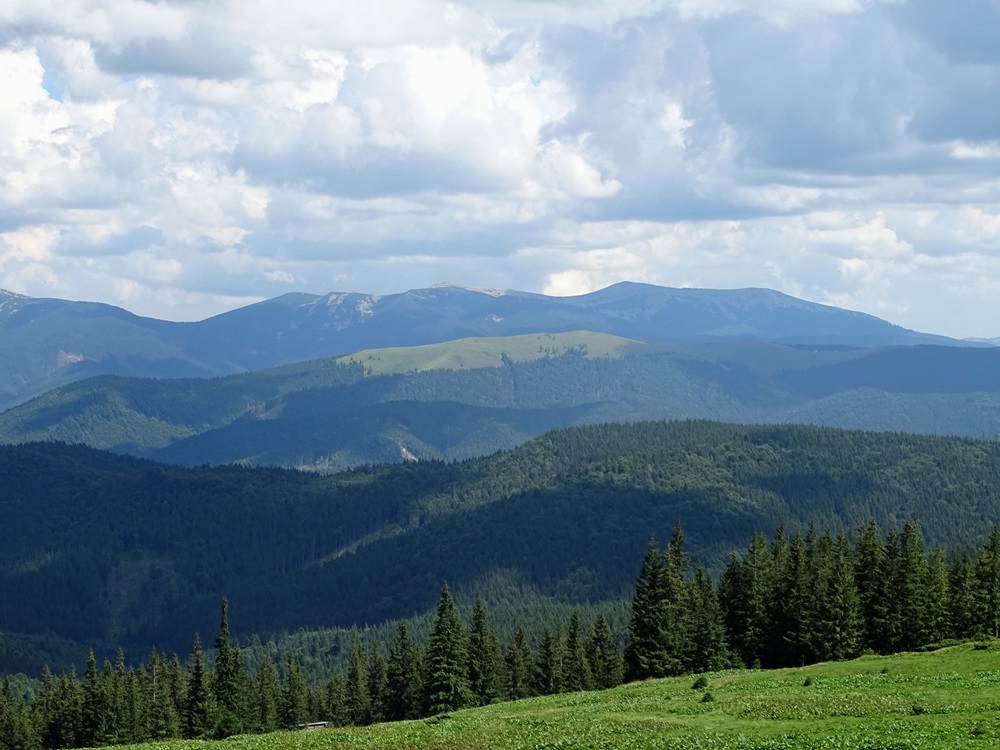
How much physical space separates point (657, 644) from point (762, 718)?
170 feet

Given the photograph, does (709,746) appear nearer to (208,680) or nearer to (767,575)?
(767,575)

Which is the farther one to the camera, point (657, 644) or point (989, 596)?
point (657, 644)

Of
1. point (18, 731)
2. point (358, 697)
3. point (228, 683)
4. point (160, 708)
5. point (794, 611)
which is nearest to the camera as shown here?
point (794, 611)

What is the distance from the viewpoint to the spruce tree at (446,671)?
121062 millimetres

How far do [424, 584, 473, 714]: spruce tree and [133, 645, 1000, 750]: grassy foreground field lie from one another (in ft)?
109

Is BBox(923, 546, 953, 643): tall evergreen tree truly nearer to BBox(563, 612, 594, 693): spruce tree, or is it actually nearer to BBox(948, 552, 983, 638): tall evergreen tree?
BBox(948, 552, 983, 638): tall evergreen tree

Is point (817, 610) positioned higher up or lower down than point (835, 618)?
higher up

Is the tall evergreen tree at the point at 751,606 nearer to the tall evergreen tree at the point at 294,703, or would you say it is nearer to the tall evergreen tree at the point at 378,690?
the tall evergreen tree at the point at 378,690

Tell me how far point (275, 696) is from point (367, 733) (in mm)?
86046

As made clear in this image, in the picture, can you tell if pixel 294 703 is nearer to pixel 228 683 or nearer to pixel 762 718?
pixel 228 683

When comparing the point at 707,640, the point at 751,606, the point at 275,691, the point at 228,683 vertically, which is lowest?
the point at 275,691

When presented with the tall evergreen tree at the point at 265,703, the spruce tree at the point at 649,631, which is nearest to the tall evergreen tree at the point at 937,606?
the spruce tree at the point at 649,631

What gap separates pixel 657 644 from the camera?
118 m

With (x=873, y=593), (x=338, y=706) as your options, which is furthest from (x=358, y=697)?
(x=873, y=593)
